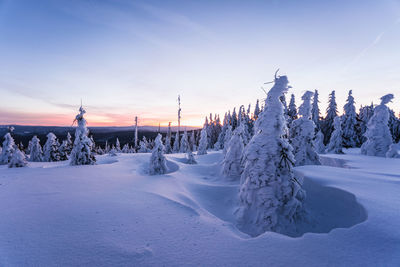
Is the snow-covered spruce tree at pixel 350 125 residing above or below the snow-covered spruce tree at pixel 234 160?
above

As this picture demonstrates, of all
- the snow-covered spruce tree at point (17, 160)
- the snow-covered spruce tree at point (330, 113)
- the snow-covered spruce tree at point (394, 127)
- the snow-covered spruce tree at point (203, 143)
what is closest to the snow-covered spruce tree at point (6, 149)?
the snow-covered spruce tree at point (17, 160)

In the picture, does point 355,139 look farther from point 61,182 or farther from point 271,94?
point 61,182

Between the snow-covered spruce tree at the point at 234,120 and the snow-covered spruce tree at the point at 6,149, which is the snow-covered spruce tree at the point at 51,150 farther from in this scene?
the snow-covered spruce tree at the point at 234,120

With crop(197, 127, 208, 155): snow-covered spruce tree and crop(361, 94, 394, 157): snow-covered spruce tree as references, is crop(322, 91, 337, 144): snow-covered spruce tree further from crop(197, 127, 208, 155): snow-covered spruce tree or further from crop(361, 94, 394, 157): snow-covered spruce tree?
crop(197, 127, 208, 155): snow-covered spruce tree

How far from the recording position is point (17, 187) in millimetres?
6746

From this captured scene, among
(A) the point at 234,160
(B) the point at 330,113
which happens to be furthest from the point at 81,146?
(B) the point at 330,113

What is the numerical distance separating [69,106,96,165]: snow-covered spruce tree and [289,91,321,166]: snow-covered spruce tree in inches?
726

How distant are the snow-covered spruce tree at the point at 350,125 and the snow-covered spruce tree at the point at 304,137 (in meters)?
30.9

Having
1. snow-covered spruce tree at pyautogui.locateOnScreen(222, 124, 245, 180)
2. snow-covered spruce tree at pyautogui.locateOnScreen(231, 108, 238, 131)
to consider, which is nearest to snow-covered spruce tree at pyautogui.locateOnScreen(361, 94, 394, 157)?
snow-covered spruce tree at pyautogui.locateOnScreen(222, 124, 245, 180)

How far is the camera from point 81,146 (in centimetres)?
1605

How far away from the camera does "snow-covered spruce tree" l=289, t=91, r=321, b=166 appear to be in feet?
47.5

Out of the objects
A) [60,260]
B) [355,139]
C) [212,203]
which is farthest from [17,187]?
[355,139]

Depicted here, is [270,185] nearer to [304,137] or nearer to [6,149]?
[304,137]

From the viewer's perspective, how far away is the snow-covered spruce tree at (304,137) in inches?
570
